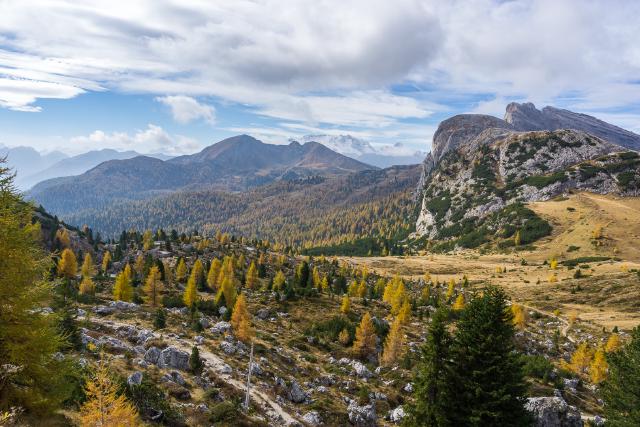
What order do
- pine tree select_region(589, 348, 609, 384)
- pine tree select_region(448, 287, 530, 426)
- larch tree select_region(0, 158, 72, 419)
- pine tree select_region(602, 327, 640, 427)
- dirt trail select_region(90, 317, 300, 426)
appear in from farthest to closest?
1. pine tree select_region(589, 348, 609, 384)
2. dirt trail select_region(90, 317, 300, 426)
3. pine tree select_region(602, 327, 640, 427)
4. pine tree select_region(448, 287, 530, 426)
5. larch tree select_region(0, 158, 72, 419)

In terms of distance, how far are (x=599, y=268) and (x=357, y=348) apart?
328 ft

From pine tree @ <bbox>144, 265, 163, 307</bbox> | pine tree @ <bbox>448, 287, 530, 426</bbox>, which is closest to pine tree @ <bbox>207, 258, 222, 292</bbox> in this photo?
pine tree @ <bbox>144, 265, 163, 307</bbox>

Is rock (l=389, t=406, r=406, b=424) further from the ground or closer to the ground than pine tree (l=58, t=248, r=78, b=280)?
closer to the ground

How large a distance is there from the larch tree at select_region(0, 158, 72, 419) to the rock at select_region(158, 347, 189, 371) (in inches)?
884

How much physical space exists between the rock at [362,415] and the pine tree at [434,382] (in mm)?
17445

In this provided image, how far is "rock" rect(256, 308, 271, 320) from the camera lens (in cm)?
7274

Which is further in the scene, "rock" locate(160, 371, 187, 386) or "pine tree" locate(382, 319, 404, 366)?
"pine tree" locate(382, 319, 404, 366)

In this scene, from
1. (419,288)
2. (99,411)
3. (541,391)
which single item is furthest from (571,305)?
(99,411)

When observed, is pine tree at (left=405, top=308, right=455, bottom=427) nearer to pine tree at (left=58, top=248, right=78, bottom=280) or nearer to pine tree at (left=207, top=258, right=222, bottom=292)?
pine tree at (left=207, top=258, right=222, bottom=292)

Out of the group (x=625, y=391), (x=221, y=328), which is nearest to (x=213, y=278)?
(x=221, y=328)

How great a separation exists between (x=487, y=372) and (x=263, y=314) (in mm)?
56697

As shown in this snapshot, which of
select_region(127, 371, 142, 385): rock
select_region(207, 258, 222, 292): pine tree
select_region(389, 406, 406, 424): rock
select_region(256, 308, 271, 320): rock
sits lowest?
select_region(389, 406, 406, 424): rock

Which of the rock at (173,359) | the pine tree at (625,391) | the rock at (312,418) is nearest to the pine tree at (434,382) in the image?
the pine tree at (625,391)

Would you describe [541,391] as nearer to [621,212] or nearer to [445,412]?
[445,412]
